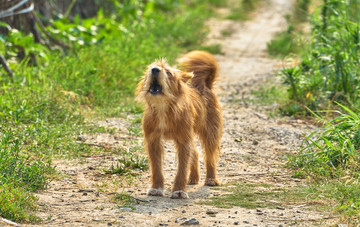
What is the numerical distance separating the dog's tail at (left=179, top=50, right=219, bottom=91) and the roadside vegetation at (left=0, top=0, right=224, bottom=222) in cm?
100

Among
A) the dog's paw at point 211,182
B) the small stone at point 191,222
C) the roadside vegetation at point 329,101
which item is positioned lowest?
the small stone at point 191,222

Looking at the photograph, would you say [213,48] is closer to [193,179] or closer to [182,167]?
[193,179]

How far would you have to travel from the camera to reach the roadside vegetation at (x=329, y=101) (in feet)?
18.0

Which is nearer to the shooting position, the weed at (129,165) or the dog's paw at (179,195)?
the dog's paw at (179,195)

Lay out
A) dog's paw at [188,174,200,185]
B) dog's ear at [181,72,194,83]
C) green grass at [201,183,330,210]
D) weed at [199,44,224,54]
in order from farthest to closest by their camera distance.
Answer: weed at [199,44,224,54]
dog's paw at [188,174,200,185]
dog's ear at [181,72,194,83]
green grass at [201,183,330,210]

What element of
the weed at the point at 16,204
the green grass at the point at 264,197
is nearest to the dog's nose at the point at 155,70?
the green grass at the point at 264,197

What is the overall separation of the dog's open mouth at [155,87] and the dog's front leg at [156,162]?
1.57 ft

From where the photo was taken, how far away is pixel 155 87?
16.7ft

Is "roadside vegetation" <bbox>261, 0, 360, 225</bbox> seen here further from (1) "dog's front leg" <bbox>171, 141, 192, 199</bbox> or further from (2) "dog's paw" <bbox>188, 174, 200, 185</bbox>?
(1) "dog's front leg" <bbox>171, 141, 192, 199</bbox>

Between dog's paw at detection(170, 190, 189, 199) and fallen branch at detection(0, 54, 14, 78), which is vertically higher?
fallen branch at detection(0, 54, 14, 78)

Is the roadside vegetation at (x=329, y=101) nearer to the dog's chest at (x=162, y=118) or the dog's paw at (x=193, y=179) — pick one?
the dog's paw at (x=193, y=179)

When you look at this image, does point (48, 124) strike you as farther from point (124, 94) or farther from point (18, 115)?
point (124, 94)

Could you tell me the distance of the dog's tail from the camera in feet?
19.5

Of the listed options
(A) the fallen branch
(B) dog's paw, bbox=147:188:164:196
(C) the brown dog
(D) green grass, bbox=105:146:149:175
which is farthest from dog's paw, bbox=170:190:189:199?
(A) the fallen branch
